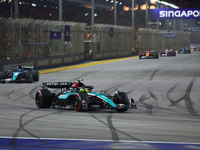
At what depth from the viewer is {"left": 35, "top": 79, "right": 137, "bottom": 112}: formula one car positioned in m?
11.5

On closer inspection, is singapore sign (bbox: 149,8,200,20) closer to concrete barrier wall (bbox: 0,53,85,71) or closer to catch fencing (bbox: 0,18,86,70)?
catch fencing (bbox: 0,18,86,70)

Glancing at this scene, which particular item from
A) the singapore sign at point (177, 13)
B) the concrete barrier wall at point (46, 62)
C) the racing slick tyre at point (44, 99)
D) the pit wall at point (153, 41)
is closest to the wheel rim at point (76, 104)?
the racing slick tyre at point (44, 99)

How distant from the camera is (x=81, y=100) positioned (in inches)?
451

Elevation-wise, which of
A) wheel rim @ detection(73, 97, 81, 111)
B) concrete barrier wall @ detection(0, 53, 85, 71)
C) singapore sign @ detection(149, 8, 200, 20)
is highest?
singapore sign @ detection(149, 8, 200, 20)

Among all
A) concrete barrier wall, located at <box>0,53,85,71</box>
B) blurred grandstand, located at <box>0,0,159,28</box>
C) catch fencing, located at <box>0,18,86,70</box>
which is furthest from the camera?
blurred grandstand, located at <box>0,0,159,28</box>

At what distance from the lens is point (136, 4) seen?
501 feet

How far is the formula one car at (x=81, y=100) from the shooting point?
11.5m

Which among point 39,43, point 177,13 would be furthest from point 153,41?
point 39,43

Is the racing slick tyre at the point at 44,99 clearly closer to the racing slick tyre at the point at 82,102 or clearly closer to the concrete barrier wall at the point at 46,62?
the racing slick tyre at the point at 82,102

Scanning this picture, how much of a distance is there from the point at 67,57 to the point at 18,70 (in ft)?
55.1

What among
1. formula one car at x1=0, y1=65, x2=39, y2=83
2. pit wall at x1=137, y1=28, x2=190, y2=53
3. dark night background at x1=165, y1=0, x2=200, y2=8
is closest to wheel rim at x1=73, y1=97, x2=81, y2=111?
formula one car at x1=0, y1=65, x2=39, y2=83

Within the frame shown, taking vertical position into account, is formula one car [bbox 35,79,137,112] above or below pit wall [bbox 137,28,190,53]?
below

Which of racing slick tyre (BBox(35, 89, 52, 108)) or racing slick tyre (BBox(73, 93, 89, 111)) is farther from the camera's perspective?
racing slick tyre (BBox(35, 89, 52, 108))

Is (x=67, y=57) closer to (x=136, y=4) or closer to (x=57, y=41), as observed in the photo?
(x=57, y=41)
